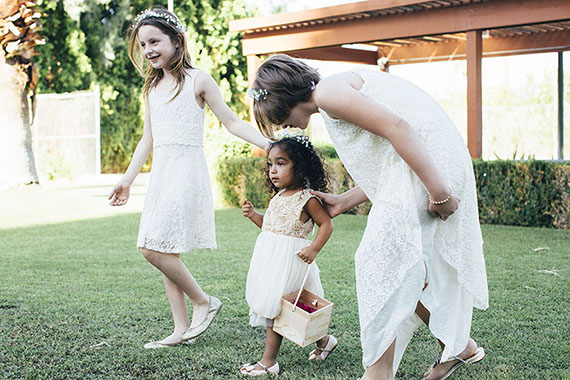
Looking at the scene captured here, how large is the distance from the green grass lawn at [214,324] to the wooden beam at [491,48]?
670 cm

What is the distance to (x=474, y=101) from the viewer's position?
948 cm

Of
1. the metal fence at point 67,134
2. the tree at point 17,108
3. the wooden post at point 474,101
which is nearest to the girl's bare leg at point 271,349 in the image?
the wooden post at point 474,101

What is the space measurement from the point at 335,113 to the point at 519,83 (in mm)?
11819

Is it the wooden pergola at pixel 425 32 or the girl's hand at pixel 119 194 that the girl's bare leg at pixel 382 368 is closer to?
the girl's hand at pixel 119 194

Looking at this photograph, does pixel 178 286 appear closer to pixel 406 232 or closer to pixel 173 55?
pixel 173 55

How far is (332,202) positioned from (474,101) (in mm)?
7110

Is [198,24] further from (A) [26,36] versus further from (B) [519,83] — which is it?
(B) [519,83]

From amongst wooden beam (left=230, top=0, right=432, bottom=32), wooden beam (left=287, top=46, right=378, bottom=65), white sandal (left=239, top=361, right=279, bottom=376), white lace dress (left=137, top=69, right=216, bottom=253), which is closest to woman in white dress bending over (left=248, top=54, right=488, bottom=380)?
white sandal (left=239, top=361, right=279, bottom=376)

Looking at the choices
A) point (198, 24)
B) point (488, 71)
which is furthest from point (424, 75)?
point (198, 24)

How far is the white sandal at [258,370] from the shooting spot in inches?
115

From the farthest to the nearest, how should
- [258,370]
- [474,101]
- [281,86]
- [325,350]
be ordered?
[474,101] < [325,350] < [258,370] < [281,86]

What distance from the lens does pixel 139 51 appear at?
3816 millimetres

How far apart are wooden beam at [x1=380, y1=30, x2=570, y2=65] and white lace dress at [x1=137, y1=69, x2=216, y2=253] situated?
418 inches

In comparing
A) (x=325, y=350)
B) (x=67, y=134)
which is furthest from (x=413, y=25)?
(x=67, y=134)
